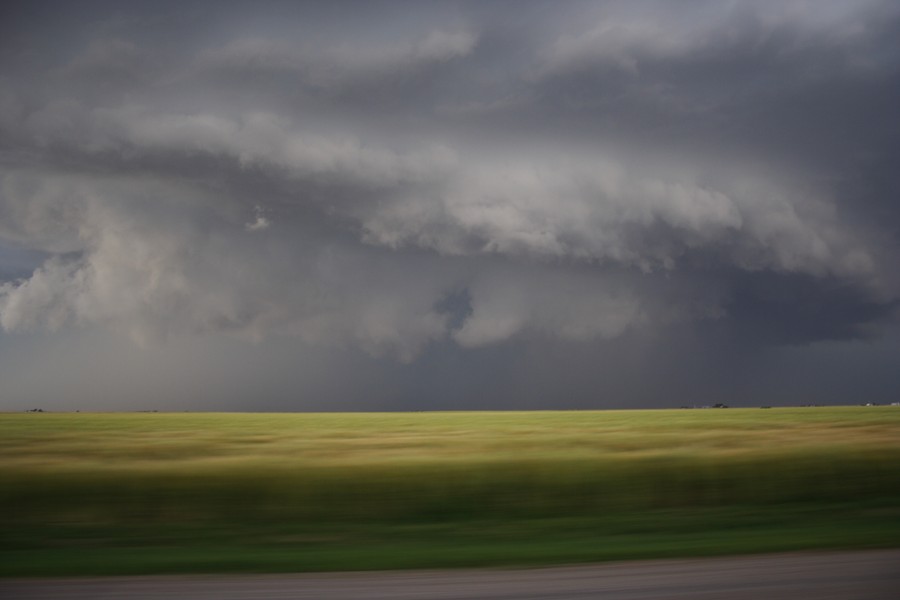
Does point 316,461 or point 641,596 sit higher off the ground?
point 316,461

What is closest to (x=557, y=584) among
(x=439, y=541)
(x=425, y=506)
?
(x=439, y=541)

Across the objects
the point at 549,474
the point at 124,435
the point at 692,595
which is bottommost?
the point at 692,595

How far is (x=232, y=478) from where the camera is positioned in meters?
15.0

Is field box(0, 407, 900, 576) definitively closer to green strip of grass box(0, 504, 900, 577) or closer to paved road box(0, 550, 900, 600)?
green strip of grass box(0, 504, 900, 577)

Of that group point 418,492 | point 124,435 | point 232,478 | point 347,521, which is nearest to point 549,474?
point 418,492

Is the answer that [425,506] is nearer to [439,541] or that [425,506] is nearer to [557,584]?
[439,541]

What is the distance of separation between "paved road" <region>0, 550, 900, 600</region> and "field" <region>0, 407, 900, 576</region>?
79 centimetres

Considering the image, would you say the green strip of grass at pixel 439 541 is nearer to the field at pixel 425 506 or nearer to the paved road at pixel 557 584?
the field at pixel 425 506

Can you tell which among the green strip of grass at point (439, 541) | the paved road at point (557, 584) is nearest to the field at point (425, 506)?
the green strip of grass at point (439, 541)

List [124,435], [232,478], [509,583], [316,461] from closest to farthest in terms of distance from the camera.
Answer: [509,583], [232,478], [316,461], [124,435]

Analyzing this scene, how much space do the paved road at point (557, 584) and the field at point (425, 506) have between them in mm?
786

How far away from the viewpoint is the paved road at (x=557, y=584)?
284 inches

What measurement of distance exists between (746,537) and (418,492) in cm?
640

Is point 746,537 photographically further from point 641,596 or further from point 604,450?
point 604,450
